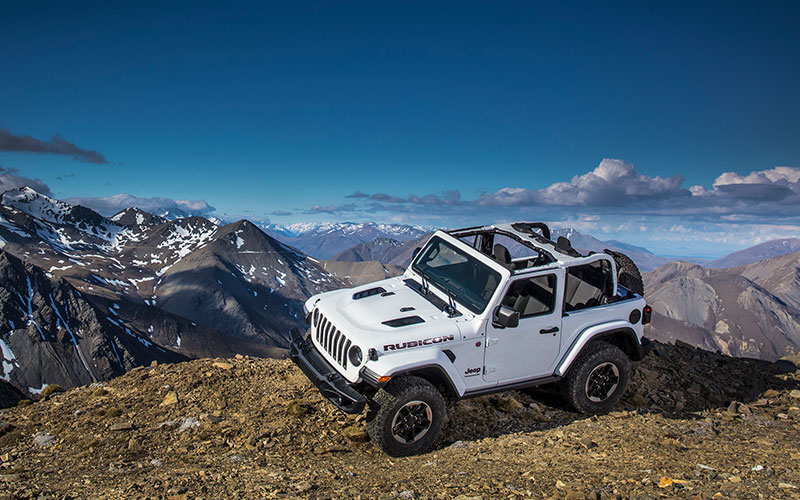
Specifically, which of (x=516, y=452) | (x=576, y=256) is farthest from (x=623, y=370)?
(x=516, y=452)

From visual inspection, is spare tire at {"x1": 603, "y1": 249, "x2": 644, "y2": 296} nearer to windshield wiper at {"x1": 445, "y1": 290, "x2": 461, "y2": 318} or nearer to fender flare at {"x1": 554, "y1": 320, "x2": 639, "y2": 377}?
fender flare at {"x1": 554, "y1": 320, "x2": 639, "y2": 377}

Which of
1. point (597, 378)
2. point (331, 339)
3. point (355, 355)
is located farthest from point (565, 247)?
point (331, 339)

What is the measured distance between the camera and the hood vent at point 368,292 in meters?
8.67

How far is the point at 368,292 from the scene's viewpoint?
8.88 m

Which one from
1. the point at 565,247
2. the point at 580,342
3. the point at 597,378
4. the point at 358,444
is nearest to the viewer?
the point at 358,444

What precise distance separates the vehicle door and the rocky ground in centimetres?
116

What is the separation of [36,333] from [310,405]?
22037cm

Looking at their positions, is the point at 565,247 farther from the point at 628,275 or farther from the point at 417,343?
the point at 417,343

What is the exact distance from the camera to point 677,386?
10398 mm

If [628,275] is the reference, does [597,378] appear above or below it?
below

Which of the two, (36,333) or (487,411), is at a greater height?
A: (487,411)

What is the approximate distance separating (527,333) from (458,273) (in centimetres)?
178

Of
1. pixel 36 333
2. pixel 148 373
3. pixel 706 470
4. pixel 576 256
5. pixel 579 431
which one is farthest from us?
pixel 36 333

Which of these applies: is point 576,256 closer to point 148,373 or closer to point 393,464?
point 393,464
